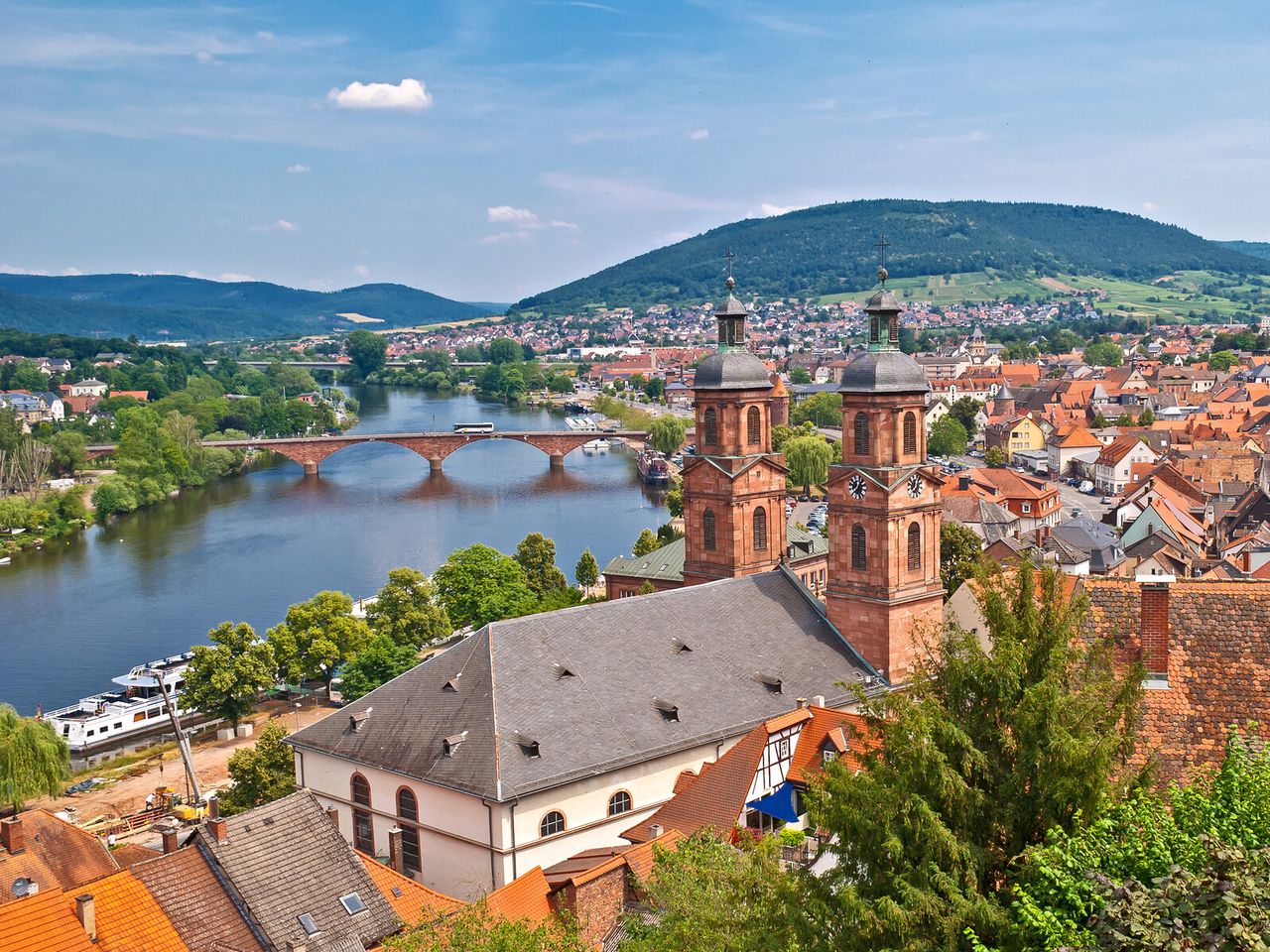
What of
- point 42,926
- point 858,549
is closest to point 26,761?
point 42,926

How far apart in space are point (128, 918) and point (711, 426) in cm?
2019

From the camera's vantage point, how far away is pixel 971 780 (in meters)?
12.0

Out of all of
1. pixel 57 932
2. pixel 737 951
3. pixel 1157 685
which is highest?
pixel 1157 685

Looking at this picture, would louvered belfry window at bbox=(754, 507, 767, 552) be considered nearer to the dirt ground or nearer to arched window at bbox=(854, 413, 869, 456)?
arched window at bbox=(854, 413, 869, 456)

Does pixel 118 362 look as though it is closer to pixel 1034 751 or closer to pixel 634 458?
pixel 634 458

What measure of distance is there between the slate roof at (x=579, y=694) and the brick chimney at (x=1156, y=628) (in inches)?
444

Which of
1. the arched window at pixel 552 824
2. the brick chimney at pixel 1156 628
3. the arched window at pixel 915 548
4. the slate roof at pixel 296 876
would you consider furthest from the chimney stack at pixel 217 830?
the arched window at pixel 915 548

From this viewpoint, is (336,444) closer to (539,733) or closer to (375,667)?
(375,667)

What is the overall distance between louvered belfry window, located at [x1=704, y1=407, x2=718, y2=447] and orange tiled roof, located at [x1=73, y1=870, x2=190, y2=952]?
19350mm

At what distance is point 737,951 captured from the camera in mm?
13078

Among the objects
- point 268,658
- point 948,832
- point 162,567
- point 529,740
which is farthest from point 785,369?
point 948,832

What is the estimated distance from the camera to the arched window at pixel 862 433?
30.9 m

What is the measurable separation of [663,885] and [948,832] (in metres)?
5.21

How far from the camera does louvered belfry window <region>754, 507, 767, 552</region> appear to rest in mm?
34562
